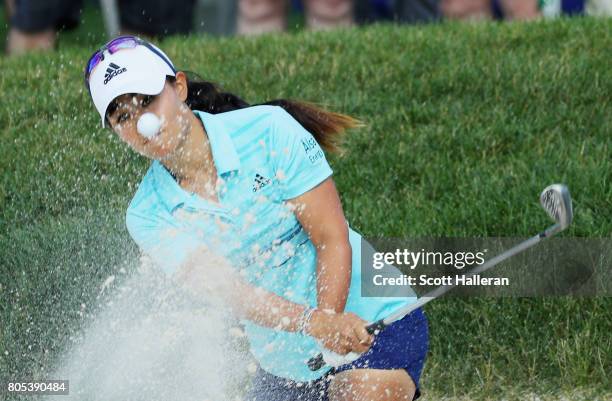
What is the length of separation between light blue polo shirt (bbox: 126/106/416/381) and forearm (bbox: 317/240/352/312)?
0.31 feet

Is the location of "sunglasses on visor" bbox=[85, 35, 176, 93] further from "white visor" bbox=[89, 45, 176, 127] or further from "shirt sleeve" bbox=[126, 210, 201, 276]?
"shirt sleeve" bbox=[126, 210, 201, 276]

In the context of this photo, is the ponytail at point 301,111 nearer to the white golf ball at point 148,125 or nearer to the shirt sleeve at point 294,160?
the shirt sleeve at point 294,160

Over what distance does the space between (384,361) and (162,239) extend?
719 mm

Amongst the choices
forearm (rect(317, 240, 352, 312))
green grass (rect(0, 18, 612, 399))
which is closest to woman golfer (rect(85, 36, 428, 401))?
forearm (rect(317, 240, 352, 312))

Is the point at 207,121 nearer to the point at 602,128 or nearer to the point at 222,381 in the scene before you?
the point at 222,381

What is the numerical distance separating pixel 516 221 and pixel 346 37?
2.22 metres

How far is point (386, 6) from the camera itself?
10.4 meters

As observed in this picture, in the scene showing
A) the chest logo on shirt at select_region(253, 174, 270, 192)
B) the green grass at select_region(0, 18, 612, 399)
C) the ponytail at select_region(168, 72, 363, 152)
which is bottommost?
the green grass at select_region(0, 18, 612, 399)

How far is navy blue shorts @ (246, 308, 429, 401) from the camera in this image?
13.6 ft

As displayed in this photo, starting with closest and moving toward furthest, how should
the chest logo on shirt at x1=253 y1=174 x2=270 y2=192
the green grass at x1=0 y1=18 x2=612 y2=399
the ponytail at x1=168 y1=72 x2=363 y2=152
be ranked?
the chest logo on shirt at x1=253 y1=174 x2=270 y2=192
the ponytail at x1=168 y1=72 x2=363 y2=152
the green grass at x1=0 y1=18 x2=612 y2=399

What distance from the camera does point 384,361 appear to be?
13.6 ft

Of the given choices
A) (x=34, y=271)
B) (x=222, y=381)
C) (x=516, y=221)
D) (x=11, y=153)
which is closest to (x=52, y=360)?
(x=34, y=271)

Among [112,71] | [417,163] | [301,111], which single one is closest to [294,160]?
[301,111]

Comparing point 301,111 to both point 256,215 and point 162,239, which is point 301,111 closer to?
point 256,215
